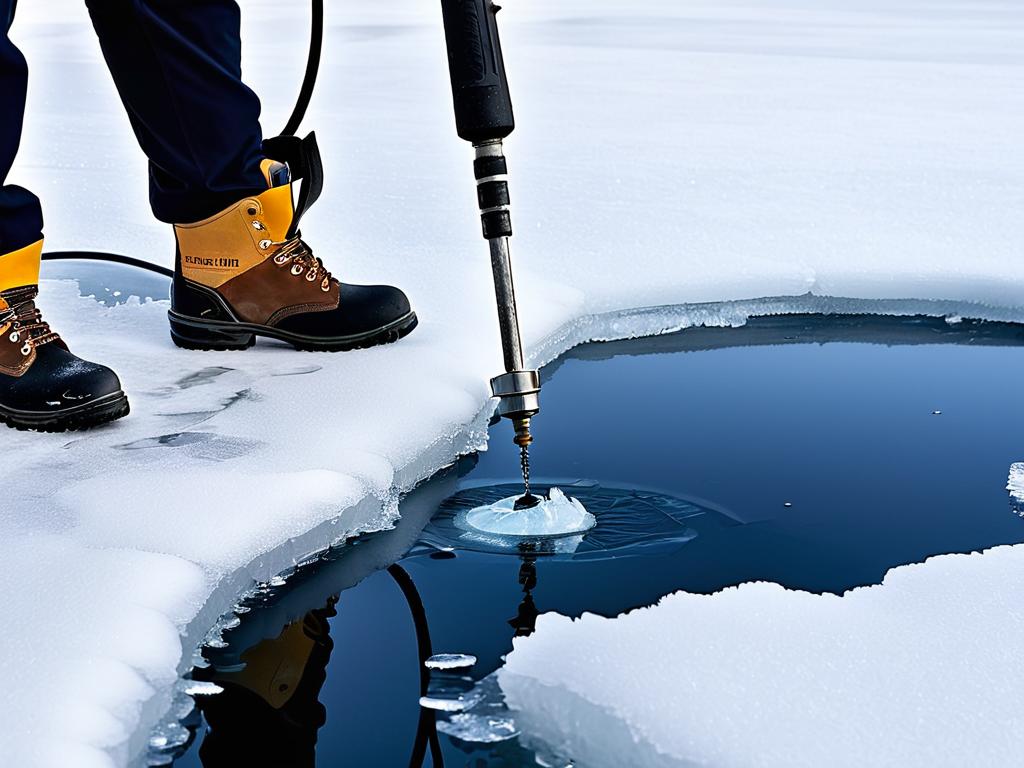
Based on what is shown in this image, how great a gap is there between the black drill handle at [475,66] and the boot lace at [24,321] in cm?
65

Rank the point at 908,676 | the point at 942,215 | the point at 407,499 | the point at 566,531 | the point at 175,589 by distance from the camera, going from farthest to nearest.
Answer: the point at 942,215 → the point at 407,499 → the point at 566,531 → the point at 175,589 → the point at 908,676

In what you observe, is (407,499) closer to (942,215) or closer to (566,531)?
(566,531)

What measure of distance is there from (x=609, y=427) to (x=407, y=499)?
11.8 inches

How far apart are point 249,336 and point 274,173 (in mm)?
247

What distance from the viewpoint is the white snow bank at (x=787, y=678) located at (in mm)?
797

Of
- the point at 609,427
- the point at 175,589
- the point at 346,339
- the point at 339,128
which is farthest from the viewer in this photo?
the point at 339,128

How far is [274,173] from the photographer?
5.90 ft

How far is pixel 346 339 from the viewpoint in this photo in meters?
1.75

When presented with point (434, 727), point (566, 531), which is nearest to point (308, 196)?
point (566, 531)

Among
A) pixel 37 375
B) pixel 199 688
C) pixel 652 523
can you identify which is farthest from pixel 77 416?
pixel 652 523

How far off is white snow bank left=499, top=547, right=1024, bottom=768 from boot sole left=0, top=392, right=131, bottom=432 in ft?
2.26

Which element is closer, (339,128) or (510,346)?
(510,346)

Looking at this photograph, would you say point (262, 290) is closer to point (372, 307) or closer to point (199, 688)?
point (372, 307)

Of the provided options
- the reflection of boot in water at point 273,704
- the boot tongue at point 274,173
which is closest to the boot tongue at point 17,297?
the boot tongue at point 274,173
